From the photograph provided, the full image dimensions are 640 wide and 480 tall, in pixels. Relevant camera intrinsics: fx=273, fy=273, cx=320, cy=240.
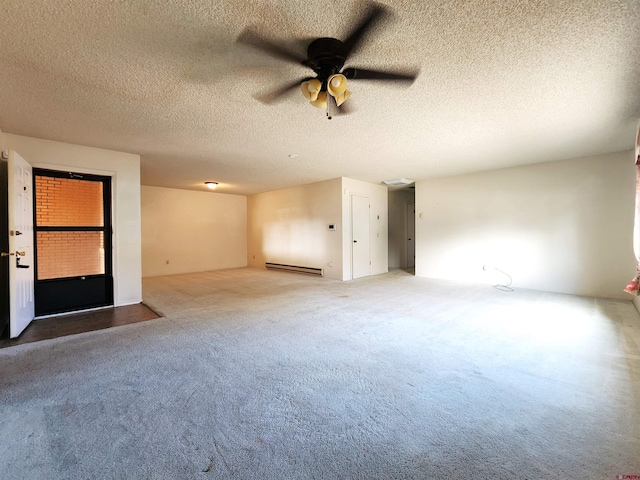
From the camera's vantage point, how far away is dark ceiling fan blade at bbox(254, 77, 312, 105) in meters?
2.39

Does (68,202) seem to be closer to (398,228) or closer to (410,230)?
(398,228)

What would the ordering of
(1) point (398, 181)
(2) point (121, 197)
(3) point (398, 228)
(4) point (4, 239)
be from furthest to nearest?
(3) point (398, 228) → (1) point (398, 181) → (2) point (121, 197) → (4) point (4, 239)

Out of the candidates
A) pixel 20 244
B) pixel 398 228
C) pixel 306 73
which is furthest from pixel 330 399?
pixel 398 228

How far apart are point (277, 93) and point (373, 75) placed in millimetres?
898

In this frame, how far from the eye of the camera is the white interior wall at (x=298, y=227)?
6652mm

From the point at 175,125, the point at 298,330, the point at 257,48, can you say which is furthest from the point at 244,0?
the point at 298,330

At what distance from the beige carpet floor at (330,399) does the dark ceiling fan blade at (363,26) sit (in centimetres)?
Result: 237

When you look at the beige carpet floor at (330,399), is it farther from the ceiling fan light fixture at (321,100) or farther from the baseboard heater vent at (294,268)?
the baseboard heater vent at (294,268)

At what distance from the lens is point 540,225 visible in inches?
203

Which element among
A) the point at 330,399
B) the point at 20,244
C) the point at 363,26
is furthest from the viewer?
the point at 20,244

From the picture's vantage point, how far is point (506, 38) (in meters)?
1.87

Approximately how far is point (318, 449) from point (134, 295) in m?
4.28

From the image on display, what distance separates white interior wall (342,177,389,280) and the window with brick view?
4588 mm

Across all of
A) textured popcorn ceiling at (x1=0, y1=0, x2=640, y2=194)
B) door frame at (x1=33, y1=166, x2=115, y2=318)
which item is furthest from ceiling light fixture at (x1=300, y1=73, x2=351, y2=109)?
door frame at (x1=33, y1=166, x2=115, y2=318)
